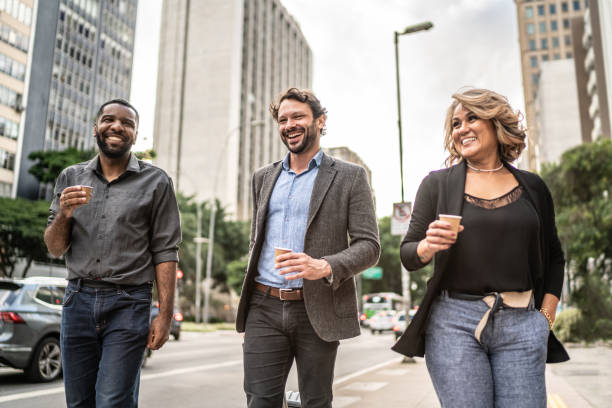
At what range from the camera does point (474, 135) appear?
2.83 m

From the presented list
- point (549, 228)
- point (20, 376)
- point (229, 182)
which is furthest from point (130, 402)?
point (229, 182)

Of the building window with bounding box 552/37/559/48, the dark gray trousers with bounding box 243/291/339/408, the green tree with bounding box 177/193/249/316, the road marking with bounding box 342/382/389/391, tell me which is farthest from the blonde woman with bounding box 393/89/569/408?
the building window with bounding box 552/37/559/48

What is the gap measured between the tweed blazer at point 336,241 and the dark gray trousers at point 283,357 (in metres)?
0.09

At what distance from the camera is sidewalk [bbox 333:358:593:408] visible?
7.80m

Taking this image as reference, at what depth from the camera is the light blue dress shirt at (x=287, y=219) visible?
123 inches

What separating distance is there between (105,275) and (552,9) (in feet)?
379

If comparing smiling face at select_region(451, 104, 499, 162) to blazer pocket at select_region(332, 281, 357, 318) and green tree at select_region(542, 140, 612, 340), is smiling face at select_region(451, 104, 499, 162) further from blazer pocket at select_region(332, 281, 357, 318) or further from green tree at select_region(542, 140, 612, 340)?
green tree at select_region(542, 140, 612, 340)

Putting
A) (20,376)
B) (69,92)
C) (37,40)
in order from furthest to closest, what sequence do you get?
(69,92) < (37,40) < (20,376)

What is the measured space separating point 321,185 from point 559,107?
85.9 metres

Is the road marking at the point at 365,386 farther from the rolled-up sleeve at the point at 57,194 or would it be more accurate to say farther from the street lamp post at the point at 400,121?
the rolled-up sleeve at the point at 57,194

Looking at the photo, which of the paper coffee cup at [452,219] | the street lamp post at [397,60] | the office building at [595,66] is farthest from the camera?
the office building at [595,66]

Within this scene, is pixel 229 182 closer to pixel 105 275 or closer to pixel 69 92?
pixel 69 92

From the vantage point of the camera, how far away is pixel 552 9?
104 metres

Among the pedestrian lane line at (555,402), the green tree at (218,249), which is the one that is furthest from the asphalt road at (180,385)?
the green tree at (218,249)
